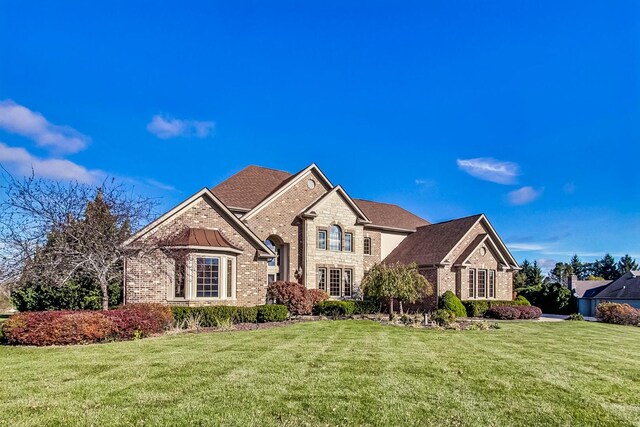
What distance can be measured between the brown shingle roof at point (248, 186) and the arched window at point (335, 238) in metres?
4.68

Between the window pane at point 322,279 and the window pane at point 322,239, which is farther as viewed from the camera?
the window pane at point 322,239

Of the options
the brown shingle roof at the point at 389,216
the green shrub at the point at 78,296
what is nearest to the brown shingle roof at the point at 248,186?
the brown shingle roof at the point at 389,216

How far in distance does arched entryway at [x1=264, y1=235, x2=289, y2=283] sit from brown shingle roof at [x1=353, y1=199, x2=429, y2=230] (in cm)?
755

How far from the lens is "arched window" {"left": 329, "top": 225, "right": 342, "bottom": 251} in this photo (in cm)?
2938

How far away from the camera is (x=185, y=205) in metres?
20.9

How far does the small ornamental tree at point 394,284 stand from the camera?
→ 76.2 feet

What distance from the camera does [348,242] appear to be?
30172 mm

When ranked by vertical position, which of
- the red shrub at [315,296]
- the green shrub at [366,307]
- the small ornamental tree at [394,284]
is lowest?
the green shrub at [366,307]

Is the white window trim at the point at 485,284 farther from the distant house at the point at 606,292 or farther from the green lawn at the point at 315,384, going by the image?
the distant house at the point at 606,292

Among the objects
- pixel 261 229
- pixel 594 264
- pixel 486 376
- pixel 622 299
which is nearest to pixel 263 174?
pixel 261 229

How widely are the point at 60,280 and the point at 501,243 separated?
1054 inches

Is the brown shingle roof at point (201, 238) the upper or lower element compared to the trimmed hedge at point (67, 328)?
upper

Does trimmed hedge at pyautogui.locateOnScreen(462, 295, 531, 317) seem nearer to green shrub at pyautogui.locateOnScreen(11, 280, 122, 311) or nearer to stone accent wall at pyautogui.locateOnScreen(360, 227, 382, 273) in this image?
stone accent wall at pyautogui.locateOnScreen(360, 227, 382, 273)

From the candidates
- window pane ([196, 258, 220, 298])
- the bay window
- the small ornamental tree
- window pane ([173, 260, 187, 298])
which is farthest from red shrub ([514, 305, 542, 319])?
window pane ([173, 260, 187, 298])
